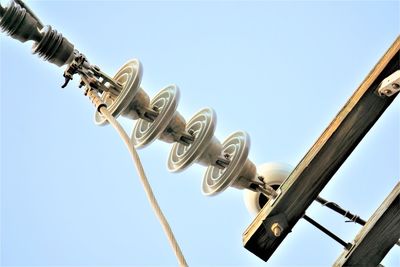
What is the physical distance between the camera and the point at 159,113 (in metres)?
4.68

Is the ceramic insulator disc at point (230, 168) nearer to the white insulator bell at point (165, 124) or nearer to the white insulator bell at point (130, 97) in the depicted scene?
the white insulator bell at point (165, 124)

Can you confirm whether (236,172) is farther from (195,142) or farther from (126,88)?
(126,88)

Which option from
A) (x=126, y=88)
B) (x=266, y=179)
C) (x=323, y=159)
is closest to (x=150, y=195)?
(x=323, y=159)

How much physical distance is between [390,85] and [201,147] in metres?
1.32

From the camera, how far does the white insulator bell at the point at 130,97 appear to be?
14.9 ft

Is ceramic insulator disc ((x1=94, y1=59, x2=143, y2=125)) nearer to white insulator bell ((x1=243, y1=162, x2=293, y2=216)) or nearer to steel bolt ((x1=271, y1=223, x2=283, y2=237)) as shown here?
white insulator bell ((x1=243, y1=162, x2=293, y2=216))

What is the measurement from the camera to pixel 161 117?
464cm

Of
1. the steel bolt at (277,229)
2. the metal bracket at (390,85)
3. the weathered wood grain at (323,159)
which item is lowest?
the steel bolt at (277,229)

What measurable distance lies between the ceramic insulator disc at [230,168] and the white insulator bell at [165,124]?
271 millimetres

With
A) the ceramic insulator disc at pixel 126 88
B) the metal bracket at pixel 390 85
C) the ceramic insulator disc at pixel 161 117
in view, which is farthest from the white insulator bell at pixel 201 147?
the metal bracket at pixel 390 85

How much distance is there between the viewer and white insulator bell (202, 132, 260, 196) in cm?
462

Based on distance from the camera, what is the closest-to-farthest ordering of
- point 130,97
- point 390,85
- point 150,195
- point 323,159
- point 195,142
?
point 150,195 < point 390,85 < point 323,159 < point 130,97 < point 195,142

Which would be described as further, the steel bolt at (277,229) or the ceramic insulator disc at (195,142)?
the ceramic insulator disc at (195,142)

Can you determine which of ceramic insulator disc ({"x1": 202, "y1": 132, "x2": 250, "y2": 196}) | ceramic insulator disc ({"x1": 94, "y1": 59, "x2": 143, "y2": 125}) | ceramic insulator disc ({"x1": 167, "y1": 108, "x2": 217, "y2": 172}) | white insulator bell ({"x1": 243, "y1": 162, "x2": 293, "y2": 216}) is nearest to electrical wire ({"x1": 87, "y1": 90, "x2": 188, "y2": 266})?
ceramic insulator disc ({"x1": 94, "y1": 59, "x2": 143, "y2": 125})
